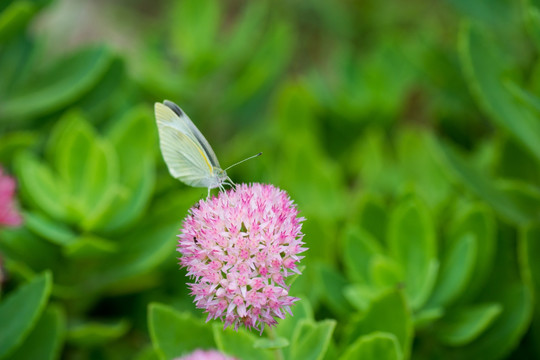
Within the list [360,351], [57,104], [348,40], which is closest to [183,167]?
[360,351]

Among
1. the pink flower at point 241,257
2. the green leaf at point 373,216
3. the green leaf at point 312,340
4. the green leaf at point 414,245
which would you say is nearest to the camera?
the pink flower at point 241,257

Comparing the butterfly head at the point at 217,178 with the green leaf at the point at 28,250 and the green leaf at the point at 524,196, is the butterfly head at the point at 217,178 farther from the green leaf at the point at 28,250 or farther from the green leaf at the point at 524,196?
the green leaf at the point at 524,196

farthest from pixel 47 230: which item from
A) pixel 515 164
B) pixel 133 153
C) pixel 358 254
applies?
pixel 515 164

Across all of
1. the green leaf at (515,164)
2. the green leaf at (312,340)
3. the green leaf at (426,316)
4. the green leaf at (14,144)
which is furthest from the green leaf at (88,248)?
the green leaf at (515,164)

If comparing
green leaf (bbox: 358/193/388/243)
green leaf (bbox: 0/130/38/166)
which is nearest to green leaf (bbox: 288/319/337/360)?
green leaf (bbox: 358/193/388/243)

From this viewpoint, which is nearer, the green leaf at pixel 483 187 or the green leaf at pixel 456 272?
the green leaf at pixel 456 272

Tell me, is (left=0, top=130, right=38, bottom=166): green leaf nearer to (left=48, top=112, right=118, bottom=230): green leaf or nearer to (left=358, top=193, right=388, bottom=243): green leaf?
(left=48, top=112, right=118, bottom=230): green leaf
